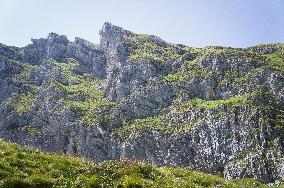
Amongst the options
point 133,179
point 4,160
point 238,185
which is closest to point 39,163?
point 4,160

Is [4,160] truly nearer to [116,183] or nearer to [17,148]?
[17,148]

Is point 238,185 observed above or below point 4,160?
below

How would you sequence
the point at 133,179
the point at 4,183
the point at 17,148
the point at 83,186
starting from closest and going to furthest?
the point at 4,183 → the point at 83,186 → the point at 133,179 → the point at 17,148

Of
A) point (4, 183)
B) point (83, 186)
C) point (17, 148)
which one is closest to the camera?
point (4, 183)

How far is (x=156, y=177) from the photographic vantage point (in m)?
31.2

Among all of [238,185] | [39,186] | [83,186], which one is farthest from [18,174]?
[238,185]

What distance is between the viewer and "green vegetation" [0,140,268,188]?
27125 millimetres

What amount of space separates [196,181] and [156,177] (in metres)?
3.44

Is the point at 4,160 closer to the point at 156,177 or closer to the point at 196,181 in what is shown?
the point at 156,177

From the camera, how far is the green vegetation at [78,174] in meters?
27.1

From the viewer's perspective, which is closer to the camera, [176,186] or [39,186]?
[39,186]

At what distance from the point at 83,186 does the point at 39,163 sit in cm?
→ 451

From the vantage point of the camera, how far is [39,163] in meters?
30.0

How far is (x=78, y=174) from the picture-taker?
→ 1166 inches
